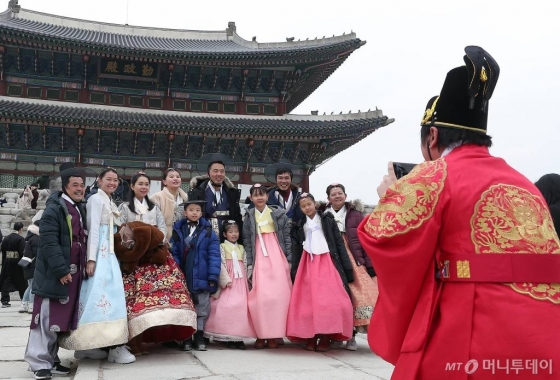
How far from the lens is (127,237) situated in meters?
4.90

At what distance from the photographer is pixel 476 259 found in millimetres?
1904

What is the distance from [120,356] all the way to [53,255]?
1.10 m

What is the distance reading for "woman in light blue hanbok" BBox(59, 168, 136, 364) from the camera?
4461 mm

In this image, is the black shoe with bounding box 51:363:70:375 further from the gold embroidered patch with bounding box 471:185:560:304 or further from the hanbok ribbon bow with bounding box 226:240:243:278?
the gold embroidered patch with bounding box 471:185:560:304

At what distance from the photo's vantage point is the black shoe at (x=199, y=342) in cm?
529

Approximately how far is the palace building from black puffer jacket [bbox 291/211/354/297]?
10781mm

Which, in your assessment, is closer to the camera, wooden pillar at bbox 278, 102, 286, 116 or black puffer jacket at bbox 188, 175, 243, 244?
black puffer jacket at bbox 188, 175, 243, 244

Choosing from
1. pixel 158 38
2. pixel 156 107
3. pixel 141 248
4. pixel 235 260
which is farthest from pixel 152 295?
pixel 158 38

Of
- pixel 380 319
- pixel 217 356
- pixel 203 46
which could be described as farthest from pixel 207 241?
pixel 203 46

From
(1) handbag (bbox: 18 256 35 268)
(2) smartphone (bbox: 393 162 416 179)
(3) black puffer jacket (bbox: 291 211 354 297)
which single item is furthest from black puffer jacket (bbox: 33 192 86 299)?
(1) handbag (bbox: 18 256 35 268)

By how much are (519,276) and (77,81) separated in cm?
1775

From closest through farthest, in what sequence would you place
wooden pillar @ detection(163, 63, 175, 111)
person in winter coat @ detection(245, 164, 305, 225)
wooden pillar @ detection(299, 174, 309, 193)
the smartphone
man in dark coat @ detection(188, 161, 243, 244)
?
1. the smartphone
2. man in dark coat @ detection(188, 161, 243, 244)
3. person in winter coat @ detection(245, 164, 305, 225)
4. wooden pillar @ detection(299, 174, 309, 193)
5. wooden pillar @ detection(163, 63, 175, 111)

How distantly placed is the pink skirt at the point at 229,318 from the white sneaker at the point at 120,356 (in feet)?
3.17

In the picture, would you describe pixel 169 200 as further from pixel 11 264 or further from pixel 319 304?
pixel 11 264
